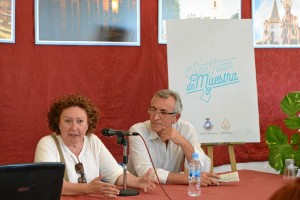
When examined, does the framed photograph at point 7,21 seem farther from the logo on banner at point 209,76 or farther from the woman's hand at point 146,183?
the woman's hand at point 146,183

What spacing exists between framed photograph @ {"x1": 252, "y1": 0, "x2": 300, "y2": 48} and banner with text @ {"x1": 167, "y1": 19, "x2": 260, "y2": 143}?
2.92 ft

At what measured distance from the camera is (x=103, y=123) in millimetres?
4805

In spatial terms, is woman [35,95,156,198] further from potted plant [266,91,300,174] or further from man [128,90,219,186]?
potted plant [266,91,300,174]

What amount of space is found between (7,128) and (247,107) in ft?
6.53

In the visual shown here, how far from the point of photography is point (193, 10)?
5.18 meters

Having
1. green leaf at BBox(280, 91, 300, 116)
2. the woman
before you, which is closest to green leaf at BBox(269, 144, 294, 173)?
green leaf at BBox(280, 91, 300, 116)

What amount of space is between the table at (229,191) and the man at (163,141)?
1.31 feet

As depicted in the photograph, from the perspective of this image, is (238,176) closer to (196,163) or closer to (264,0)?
Answer: (196,163)

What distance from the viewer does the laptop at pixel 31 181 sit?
1.97 m

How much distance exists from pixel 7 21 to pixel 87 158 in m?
Answer: 1.58

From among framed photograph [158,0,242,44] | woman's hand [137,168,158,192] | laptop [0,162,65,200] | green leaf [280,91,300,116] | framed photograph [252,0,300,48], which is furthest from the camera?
framed photograph [252,0,300,48]

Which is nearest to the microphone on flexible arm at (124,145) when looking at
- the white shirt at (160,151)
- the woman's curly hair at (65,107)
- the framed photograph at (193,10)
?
the woman's curly hair at (65,107)

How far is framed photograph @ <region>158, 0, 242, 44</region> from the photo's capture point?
16.4 ft

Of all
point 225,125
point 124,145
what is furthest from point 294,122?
point 124,145
